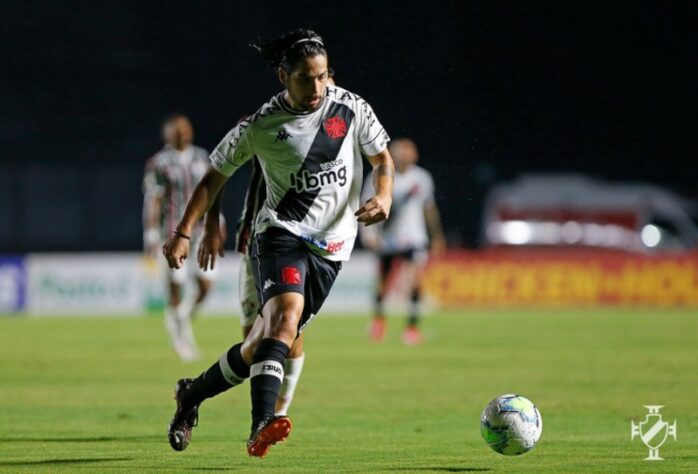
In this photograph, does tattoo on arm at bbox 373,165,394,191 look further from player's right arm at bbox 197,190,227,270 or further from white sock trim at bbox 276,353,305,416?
white sock trim at bbox 276,353,305,416

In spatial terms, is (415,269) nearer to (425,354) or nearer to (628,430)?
(425,354)

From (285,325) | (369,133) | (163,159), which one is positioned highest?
(163,159)

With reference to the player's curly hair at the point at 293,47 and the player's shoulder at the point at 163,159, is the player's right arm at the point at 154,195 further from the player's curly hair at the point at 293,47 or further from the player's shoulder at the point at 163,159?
the player's curly hair at the point at 293,47

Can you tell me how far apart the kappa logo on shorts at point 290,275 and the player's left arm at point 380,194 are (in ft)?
1.51

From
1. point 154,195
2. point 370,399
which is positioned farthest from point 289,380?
point 154,195

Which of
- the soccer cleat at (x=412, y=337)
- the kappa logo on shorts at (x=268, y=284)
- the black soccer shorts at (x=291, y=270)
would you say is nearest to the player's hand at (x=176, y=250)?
the black soccer shorts at (x=291, y=270)

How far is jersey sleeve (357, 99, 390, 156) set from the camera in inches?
297

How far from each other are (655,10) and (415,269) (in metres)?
21.1

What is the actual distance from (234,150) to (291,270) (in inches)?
30.1

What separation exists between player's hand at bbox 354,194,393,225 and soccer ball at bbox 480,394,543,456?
1.25 m

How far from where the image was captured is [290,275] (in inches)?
285

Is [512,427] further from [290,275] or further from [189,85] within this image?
[189,85]

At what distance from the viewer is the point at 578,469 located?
7074mm

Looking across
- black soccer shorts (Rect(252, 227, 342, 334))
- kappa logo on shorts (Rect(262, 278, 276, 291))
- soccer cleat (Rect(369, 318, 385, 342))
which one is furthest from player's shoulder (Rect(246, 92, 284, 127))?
soccer cleat (Rect(369, 318, 385, 342))
